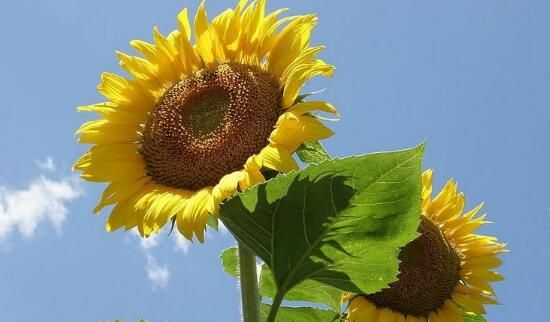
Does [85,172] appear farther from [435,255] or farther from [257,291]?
[435,255]

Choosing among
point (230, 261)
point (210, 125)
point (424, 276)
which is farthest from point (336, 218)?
A: point (424, 276)

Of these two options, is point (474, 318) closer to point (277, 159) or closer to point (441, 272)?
point (441, 272)

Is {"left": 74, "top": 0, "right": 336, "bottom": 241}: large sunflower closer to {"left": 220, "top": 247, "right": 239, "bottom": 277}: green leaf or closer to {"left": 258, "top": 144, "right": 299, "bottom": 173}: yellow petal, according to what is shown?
{"left": 258, "top": 144, "right": 299, "bottom": 173}: yellow petal

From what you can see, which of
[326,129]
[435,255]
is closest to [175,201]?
[326,129]

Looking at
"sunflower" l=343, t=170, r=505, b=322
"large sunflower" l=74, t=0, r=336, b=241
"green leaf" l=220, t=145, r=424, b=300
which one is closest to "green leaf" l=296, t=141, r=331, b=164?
"large sunflower" l=74, t=0, r=336, b=241

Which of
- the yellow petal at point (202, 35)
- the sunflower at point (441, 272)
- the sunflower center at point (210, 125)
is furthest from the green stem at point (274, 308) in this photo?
the sunflower at point (441, 272)

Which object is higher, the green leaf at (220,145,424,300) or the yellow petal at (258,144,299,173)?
the yellow petal at (258,144,299,173)

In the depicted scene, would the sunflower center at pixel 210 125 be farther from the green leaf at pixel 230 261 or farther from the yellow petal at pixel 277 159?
the green leaf at pixel 230 261
